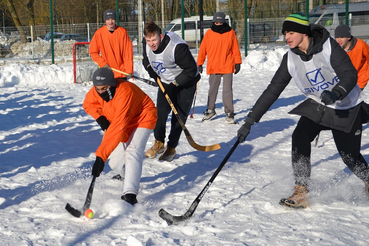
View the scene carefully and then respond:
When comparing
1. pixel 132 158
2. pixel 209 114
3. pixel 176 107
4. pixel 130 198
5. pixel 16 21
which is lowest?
pixel 130 198

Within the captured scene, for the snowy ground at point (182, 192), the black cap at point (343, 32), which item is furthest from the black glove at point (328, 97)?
the black cap at point (343, 32)

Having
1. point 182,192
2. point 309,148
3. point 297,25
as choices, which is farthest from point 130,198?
point 297,25

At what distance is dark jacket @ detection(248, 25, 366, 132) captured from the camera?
2887mm

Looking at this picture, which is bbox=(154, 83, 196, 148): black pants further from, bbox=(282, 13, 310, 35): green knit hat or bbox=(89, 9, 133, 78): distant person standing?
bbox=(282, 13, 310, 35): green knit hat

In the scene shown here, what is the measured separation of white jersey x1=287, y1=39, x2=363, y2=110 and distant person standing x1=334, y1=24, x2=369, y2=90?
2174mm

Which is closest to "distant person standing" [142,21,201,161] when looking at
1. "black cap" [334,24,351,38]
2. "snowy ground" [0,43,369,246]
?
"snowy ground" [0,43,369,246]

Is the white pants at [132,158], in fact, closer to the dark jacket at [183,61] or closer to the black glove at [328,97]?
the dark jacket at [183,61]

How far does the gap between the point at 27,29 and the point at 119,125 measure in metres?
13.5

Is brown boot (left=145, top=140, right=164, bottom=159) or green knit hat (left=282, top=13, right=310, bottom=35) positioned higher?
green knit hat (left=282, top=13, right=310, bottom=35)

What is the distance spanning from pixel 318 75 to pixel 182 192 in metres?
1.51

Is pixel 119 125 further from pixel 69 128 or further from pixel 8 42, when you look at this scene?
pixel 8 42

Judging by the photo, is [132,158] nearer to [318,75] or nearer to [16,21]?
[318,75]

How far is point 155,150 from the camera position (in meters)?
4.85

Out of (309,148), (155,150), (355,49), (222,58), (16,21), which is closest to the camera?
(309,148)
